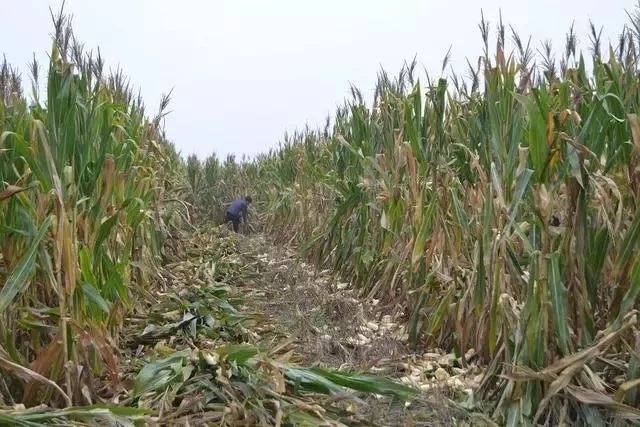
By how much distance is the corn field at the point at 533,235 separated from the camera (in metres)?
2.20

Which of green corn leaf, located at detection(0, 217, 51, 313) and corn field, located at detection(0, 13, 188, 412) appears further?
corn field, located at detection(0, 13, 188, 412)

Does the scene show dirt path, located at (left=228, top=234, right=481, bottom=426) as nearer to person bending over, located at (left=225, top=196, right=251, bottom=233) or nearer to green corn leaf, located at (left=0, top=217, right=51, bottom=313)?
green corn leaf, located at (left=0, top=217, right=51, bottom=313)

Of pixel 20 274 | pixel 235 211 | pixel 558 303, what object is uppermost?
pixel 235 211

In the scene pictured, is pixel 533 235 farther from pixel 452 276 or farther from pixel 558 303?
pixel 452 276

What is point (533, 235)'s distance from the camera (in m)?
2.45

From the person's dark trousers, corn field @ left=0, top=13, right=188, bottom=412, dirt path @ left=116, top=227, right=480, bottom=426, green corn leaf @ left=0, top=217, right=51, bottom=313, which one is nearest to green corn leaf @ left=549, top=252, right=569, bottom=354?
dirt path @ left=116, top=227, right=480, bottom=426

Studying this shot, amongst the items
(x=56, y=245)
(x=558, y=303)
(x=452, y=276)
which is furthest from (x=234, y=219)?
(x=558, y=303)

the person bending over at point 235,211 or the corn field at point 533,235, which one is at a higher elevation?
the person bending over at point 235,211

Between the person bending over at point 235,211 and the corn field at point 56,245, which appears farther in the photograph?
the person bending over at point 235,211

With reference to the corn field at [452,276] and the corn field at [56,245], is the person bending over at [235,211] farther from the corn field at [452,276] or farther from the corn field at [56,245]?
the corn field at [56,245]

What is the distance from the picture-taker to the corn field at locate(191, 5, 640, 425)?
86.4 inches

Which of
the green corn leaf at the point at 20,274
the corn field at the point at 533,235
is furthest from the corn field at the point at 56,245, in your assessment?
the corn field at the point at 533,235

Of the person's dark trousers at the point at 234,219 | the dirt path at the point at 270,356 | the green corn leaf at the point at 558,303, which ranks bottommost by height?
the dirt path at the point at 270,356

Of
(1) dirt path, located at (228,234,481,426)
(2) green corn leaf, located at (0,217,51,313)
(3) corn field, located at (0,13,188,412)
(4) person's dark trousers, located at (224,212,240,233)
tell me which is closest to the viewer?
(2) green corn leaf, located at (0,217,51,313)
